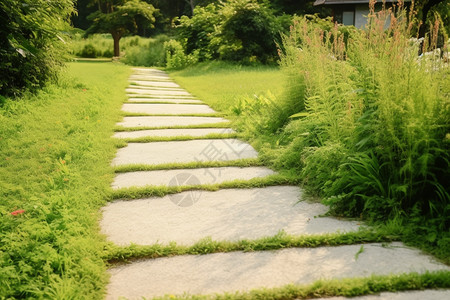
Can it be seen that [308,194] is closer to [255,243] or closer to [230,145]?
[255,243]

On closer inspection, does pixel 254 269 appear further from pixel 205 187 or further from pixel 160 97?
pixel 160 97

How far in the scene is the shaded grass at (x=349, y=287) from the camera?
5.63 ft

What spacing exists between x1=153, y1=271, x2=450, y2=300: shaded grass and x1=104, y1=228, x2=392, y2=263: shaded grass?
38 centimetres

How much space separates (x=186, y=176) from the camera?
336 centimetres

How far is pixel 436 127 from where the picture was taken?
2363mm

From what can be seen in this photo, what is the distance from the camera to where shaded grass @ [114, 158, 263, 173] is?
3.50 m

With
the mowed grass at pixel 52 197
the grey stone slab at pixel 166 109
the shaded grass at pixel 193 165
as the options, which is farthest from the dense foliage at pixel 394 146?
the grey stone slab at pixel 166 109

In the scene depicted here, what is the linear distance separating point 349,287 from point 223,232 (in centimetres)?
79

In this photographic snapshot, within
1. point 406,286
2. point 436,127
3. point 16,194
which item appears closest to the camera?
point 406,286

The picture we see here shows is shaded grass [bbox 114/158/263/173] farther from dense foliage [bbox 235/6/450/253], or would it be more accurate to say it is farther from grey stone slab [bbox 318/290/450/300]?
grey stone slab [bbox 318/290/450/300]

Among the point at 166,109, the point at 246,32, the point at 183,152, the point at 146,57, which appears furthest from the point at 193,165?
the point at 146,57

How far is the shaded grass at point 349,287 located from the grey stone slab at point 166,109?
463 cm

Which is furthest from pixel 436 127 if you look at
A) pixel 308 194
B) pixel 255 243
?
pixel 255 243

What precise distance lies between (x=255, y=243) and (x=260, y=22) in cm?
1396
